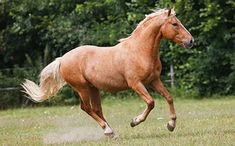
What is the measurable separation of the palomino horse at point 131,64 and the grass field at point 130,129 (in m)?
0.52

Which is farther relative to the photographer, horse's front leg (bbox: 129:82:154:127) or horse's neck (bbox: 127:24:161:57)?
horse's neck (bbox: 127:24:161:57)

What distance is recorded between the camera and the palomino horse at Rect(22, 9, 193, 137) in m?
10.9

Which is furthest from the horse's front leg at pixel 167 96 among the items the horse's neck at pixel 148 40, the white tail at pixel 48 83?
the white tail at pixel 48 83

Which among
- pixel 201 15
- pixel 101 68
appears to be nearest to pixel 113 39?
pixel 201 15

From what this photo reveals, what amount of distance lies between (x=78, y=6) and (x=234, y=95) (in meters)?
6.49

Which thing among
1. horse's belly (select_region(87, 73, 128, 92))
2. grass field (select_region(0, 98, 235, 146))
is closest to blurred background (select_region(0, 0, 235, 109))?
grass field (select_region(0, 98, 235, 146))

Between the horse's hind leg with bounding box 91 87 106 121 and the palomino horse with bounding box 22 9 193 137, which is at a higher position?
the palomino horse with bounding box 22 9 193 137

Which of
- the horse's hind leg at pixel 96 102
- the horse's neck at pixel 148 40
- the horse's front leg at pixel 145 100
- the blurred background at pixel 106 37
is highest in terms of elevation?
the horse's neck at pixel 148 40

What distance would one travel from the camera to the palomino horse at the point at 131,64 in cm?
1088

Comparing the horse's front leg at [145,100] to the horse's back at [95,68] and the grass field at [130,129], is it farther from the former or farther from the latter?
the horse's back at [95,68]

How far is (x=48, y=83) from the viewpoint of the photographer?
12281 mm

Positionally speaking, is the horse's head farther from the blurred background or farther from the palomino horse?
the blurred background

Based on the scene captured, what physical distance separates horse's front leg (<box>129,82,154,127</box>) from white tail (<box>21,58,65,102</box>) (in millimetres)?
1766

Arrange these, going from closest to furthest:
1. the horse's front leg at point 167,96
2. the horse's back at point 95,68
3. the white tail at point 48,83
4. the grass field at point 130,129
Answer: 1. the grass field at point 130,129
2. the horse's front leg at point 167,96
3. the horse's back at point 95,68
4. the white tail at point 48,83
